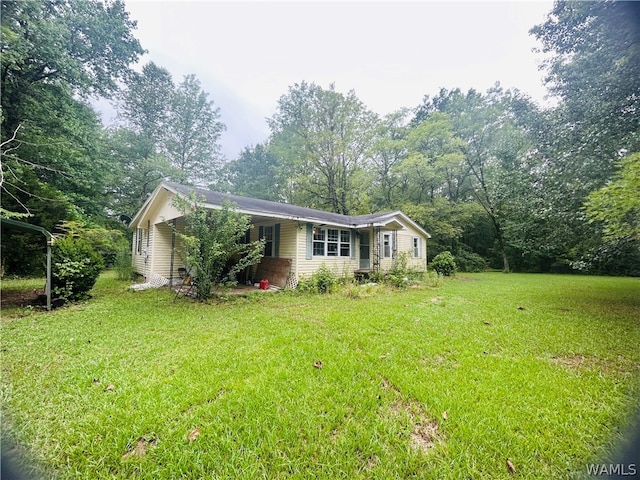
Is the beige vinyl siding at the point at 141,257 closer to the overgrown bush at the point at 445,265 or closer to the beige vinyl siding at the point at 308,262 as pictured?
the beige vinyl siding at the point at 308,262

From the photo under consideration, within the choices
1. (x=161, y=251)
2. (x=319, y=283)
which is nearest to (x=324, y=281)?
(x=319, y=283)

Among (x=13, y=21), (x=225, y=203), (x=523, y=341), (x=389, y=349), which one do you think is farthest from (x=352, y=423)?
(x=13, y=21)

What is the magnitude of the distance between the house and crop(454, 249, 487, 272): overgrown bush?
35.1 ft

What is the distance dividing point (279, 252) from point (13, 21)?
1270 centimetres

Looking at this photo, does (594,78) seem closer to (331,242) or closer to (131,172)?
(331,242)

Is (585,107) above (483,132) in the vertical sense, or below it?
below

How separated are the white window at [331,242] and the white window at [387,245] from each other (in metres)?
2.63

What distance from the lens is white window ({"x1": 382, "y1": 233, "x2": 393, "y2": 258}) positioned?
13.3 metres

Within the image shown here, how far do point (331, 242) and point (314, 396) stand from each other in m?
8.40

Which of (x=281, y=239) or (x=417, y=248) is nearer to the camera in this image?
(x=281, y=239)

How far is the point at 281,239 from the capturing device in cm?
1004

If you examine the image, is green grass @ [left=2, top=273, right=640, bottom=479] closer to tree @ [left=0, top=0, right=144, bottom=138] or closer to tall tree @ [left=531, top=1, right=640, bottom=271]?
tall tree @ [left=531, top=1, right=640, bottom=271]

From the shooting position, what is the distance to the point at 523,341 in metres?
4.27

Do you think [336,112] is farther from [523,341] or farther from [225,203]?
[523,341]
